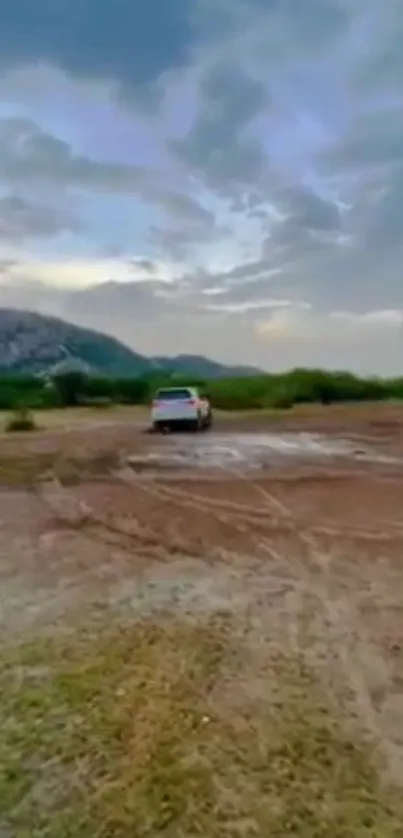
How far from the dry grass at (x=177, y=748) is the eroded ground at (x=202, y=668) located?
0.01 metres

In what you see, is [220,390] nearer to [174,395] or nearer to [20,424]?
[20,424]

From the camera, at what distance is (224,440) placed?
2489cm

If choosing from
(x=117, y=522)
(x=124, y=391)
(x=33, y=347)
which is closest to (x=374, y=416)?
(x=124, y=391)

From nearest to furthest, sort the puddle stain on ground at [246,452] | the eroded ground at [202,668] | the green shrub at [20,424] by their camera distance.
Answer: the eroded ground at [202,668]
the puddle stain on ground at [246,452]
the green shrub at [20,424]

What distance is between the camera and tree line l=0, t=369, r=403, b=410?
167ft

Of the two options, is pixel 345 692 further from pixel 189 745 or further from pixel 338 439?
pixel 338 439

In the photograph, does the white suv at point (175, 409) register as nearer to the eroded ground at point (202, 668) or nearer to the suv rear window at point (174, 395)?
the suv rear window at point (174, 395)

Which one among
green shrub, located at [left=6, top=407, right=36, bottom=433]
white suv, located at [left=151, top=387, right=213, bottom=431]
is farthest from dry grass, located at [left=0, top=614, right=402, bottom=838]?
green shrub, located at [left=6, top=407, right=36, bottom=433]

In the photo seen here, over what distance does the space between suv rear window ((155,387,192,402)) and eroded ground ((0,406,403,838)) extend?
16114mm

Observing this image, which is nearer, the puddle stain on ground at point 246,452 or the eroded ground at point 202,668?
the eroded ground at point 202,668

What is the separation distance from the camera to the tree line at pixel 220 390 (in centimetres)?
5081

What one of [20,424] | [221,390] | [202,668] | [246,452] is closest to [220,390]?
[221,390]

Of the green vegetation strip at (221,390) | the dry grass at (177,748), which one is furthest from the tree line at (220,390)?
the dry grass at (177,748)

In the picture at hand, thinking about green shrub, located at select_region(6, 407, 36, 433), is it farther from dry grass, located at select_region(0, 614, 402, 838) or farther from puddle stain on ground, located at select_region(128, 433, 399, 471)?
dry grass, located at select_region(0, 614, 402, 838)
